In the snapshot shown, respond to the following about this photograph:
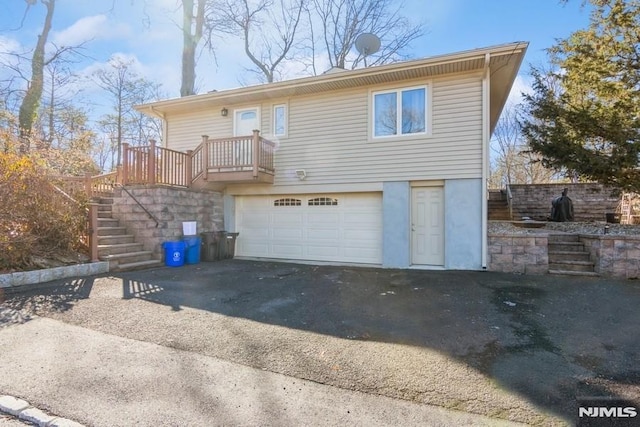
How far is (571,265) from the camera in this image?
743 cm

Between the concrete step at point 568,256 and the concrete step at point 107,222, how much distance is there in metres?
10.5

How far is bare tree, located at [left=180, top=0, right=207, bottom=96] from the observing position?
49.1 ft

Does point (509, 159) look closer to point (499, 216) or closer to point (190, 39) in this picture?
point (499, 216)

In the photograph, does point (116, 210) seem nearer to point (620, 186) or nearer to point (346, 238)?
point (346, 238)

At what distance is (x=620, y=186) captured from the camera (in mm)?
8125

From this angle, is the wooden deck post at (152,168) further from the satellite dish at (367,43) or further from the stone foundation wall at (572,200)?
the stone foundation wall at (572,200)

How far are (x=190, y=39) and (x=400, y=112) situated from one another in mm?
11608

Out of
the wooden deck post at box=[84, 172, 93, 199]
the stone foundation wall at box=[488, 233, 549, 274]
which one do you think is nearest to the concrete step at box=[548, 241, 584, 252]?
the stone foundation wall at box=[488, 233, 549, 274]

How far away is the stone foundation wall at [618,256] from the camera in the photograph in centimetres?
682

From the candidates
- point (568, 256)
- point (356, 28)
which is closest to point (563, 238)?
point (568, 256)

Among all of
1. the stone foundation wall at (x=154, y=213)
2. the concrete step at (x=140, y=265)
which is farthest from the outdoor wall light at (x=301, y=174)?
the concrete step at (x=140, y=265)

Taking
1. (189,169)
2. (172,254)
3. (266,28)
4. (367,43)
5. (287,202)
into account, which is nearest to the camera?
(172,254)

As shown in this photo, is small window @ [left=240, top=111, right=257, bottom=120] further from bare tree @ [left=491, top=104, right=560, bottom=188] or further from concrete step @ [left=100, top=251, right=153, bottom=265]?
bare tree @ [left=491, top=104, right=560, bottom=188]

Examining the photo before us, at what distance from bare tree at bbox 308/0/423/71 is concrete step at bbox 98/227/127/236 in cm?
1399
